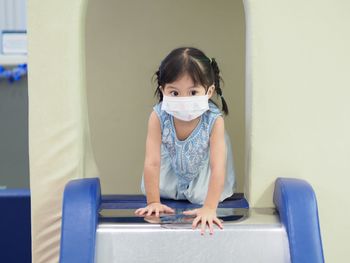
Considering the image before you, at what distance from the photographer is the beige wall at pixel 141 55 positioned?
1621 mm

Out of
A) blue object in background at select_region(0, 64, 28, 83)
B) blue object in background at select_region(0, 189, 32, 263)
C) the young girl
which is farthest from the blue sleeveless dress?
blue object in background at select_region(0, 64, 28, 83)

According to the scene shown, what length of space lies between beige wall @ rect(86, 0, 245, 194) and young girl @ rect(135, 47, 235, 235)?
1.15 ft

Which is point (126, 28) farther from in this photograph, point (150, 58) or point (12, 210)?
point (12, 210)

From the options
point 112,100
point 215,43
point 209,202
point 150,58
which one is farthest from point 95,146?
point 209,202

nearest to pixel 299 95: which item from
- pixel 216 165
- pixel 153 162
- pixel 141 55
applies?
pixel 216 165

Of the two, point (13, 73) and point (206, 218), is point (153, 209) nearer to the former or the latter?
point (206, 218)

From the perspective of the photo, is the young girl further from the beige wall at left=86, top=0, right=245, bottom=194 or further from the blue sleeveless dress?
the beige wall at left=86, top=0, right=245, bottom=194

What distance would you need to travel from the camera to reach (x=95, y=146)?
5.40 feet

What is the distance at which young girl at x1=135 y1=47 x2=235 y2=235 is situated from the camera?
109 cm

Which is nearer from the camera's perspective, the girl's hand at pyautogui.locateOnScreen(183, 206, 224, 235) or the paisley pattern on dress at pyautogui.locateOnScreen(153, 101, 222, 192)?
the girl's hand at pyautogui.locateOnScreen(183, 206, 224, 235)

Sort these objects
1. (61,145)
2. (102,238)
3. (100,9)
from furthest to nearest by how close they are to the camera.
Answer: (100,9), (61,145), (102,238)

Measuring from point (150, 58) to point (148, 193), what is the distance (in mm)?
596

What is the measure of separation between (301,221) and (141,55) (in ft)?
2.72

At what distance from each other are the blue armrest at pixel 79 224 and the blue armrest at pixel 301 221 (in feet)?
1.19
